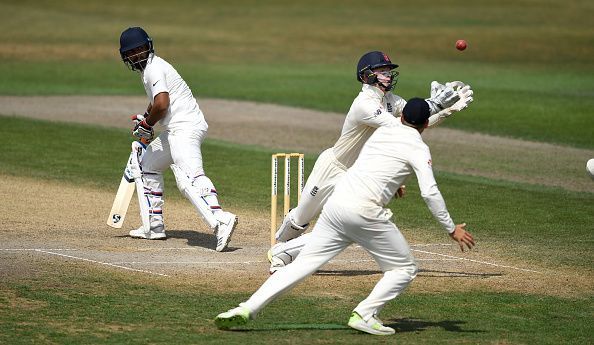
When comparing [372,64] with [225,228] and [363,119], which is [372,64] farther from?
[225,228]

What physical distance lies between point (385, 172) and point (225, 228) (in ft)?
11.9

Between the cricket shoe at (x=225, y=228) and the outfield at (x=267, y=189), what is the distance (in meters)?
0.21

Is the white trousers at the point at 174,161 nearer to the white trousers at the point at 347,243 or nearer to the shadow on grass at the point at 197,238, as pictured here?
the shadow on grass at the point at 197,238

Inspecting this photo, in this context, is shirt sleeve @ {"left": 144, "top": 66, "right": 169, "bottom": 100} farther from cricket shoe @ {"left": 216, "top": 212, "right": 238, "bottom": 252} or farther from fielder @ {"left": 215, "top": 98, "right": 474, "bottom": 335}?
fielder @ {"left": 215, "top": 98, "right": 474, "bottom": 335}

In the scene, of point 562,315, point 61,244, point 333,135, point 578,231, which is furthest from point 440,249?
point 333,135

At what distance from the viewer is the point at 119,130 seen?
22.6 metres

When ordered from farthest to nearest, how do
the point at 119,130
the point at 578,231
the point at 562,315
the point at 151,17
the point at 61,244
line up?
the point at 151,17 < the point at 119,130 < the point at 578,231 < the point at 61,244 < the point at 562,315

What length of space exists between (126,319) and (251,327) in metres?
1.01

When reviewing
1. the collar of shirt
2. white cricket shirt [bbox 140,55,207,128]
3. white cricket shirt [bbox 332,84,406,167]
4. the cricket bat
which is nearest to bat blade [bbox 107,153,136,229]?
the cricket bat

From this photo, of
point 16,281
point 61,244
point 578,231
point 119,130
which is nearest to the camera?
point 16,281

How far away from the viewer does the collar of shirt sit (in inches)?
442

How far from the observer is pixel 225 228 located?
12445mm

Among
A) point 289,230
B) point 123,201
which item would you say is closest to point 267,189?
Answer: point 123,201

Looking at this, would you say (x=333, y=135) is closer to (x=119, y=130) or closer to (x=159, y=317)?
(x=119, y=130)
